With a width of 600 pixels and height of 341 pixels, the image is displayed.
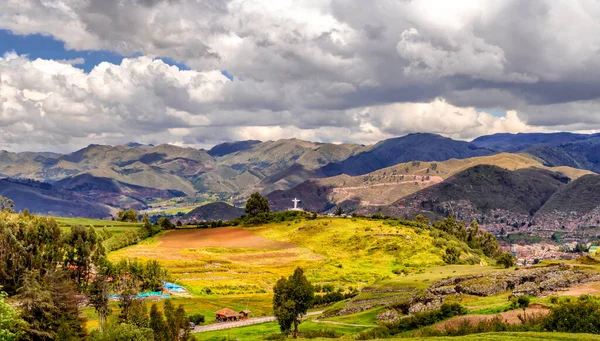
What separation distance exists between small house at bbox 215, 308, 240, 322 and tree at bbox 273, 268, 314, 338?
97.6ft

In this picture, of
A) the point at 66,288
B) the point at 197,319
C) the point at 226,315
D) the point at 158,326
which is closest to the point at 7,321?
the point at 158,326

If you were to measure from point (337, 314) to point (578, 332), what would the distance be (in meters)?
49.1

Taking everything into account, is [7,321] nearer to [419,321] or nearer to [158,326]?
[158,326]

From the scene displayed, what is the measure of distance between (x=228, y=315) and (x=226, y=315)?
410mm

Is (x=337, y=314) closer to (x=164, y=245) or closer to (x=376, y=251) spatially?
(x=376, y=251)

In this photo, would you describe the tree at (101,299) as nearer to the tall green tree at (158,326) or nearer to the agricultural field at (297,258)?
the tall green tree at (158,326)

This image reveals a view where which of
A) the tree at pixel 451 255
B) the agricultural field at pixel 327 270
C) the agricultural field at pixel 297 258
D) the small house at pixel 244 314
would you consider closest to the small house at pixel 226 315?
the small house at pixel 244 314

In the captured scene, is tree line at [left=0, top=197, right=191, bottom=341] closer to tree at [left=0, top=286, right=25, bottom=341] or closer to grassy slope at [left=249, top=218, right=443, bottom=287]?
tree at [left=0, top=286, right=25, bottom=341]

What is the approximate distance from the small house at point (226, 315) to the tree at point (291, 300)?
29741 millimetres

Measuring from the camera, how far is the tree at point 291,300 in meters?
71.2

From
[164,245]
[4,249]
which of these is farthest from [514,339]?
[164,245]

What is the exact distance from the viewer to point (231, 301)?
11806 centimetres

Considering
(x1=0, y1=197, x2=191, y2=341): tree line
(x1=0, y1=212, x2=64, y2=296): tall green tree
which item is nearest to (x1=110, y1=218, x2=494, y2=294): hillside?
(x1=0, y1=197, x2=191, y2=341): tree line

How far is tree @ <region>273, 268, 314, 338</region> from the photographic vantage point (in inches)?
2805
